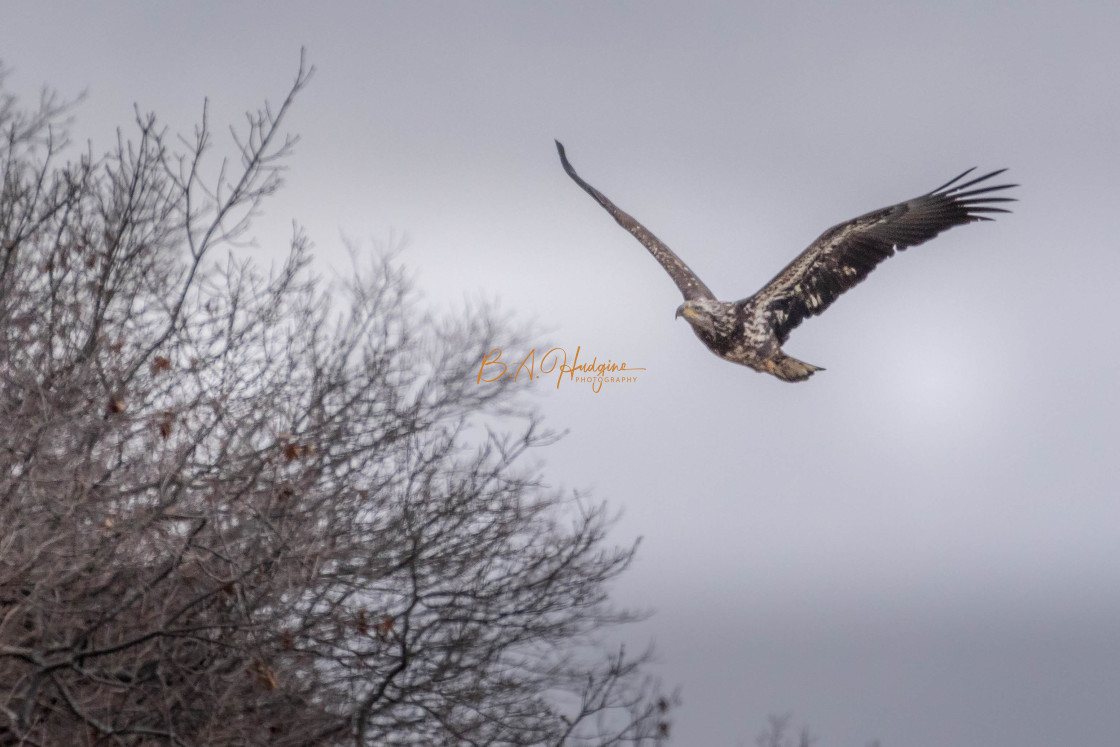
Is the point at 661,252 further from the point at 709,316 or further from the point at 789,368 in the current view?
the point at 789,368

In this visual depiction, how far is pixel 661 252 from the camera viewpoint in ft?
27.4

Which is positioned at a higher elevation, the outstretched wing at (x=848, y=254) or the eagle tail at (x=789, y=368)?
the outstretched wing at (x=848, y=254)

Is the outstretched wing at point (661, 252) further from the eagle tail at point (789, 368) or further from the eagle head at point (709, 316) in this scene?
the eagle tail at point (789, 368)

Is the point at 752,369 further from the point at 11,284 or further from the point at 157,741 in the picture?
the point at 11,284

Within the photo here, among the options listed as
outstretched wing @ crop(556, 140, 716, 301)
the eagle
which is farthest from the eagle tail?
outstretched wing @ crop(556, 140, 716, 301)

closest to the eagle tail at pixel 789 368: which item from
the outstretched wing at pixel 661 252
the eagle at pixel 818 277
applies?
the eagle at pixel 818 277

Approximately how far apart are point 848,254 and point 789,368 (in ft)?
3.32

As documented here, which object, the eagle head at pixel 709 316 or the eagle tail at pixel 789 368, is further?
the eagle head at pixel 709 316

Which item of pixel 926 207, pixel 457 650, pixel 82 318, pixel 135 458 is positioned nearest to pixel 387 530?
pixel 457 650

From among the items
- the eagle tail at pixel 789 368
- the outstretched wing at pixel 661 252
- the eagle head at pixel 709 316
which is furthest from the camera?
the outstretched wing at pixel 661 252

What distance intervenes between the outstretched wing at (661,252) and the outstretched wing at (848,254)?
50 cm

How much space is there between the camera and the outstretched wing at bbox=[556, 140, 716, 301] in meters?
7.82

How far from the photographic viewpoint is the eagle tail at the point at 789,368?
6.88 m

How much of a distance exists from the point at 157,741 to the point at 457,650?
221 centimetres
